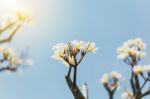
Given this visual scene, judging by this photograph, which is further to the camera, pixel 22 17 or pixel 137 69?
pixel 137 69

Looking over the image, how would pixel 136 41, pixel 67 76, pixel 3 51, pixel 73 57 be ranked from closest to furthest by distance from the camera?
pixel 3 51, pixel 67 76, pixel 73 57, pixel 136 41

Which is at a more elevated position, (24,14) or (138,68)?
(138,68)

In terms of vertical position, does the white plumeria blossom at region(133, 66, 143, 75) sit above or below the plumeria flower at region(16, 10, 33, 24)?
above

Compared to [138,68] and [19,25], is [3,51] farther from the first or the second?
[138,68]

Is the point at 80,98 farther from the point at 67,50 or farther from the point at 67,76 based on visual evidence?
the point at 67,50

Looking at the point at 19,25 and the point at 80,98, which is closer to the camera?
the point at 19,25

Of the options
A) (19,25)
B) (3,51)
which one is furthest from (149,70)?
(19,25)

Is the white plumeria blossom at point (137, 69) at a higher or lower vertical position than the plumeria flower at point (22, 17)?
higher

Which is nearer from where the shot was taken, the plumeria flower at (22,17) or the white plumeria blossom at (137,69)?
the plumeria flower at (22,17)

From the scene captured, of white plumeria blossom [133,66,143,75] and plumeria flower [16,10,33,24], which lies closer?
plumeria flower [16,10,33,24]

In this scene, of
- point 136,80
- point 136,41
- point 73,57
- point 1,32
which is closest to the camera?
point 1,32

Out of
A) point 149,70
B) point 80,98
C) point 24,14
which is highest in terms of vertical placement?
point 149,70
